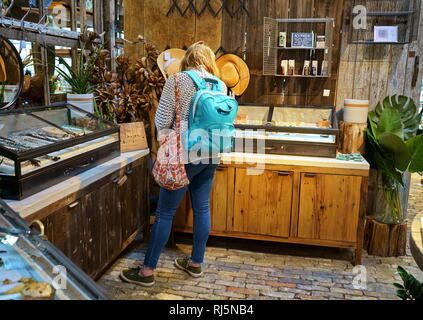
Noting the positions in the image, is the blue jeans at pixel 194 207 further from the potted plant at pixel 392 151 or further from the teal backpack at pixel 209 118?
the potted plant at pixel 392 151

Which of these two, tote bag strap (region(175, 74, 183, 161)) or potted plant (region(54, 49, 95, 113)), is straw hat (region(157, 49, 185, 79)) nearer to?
potted plant (region(54, 49, 95, 113))

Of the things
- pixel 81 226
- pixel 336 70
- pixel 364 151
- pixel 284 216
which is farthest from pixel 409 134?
pixel 81 226

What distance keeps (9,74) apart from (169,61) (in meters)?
1.79

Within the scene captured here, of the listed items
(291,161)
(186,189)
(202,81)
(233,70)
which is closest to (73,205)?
(186,189)

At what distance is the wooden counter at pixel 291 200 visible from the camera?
363 centimetres

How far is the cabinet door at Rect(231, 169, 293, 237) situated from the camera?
12.2ft

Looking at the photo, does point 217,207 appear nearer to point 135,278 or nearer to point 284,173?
point 284,173

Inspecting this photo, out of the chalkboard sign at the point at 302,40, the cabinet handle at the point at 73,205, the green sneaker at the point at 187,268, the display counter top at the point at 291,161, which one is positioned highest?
the chalkboard sign at the point at 302,40

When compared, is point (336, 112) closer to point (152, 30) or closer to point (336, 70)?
point (336, 70)

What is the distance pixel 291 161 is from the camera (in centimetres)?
367

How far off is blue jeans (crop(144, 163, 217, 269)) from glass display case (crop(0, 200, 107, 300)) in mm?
1449

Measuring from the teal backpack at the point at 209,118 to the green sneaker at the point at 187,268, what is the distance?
3.45 feet

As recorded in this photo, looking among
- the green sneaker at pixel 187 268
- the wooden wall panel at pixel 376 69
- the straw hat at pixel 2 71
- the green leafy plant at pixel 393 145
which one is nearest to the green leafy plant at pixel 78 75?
the straw hat at pixel 2 71

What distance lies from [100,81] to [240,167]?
1461 millimetres
